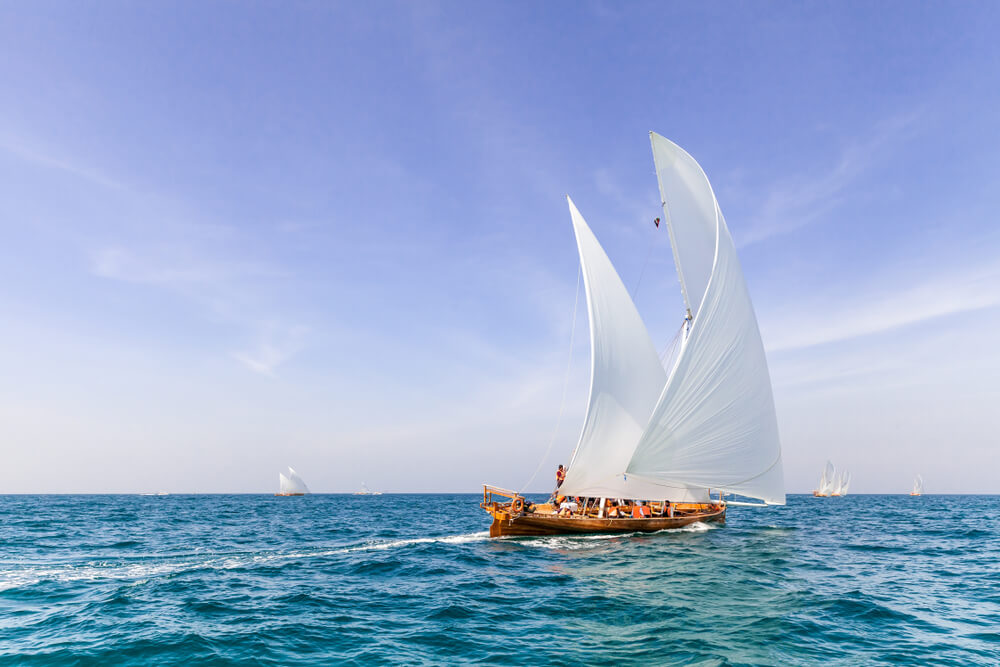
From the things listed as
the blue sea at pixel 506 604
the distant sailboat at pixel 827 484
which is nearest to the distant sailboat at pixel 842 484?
the distant sailboat at pixel 827 484

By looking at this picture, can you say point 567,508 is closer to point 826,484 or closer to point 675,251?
point 675,251

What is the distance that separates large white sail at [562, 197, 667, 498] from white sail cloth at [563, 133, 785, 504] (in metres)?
0.05

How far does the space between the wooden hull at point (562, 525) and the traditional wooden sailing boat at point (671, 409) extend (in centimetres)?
6

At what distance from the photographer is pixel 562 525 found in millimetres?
27094

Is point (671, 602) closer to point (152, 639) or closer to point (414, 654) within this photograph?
point (414, 654)

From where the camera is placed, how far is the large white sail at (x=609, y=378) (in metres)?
26.9

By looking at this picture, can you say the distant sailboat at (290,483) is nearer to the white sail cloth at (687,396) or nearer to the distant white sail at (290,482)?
the distant white sail at (290,482)

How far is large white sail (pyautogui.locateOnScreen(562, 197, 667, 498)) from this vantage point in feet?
88.1

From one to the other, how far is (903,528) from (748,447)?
1906cm

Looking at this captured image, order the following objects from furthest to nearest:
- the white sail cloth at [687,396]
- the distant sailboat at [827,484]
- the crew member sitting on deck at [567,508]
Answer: the distant sailboat at [827,484]
the crew member sitting on deck at [567,508]
the white sail cloth at [687,396]

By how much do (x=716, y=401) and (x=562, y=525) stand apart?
9650 millimetres

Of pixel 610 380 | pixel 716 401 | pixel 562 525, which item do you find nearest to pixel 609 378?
pixel 610 380

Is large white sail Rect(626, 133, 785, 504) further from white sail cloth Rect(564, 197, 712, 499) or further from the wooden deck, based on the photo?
the wooden deck

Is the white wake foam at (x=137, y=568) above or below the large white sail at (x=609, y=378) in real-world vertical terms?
below
